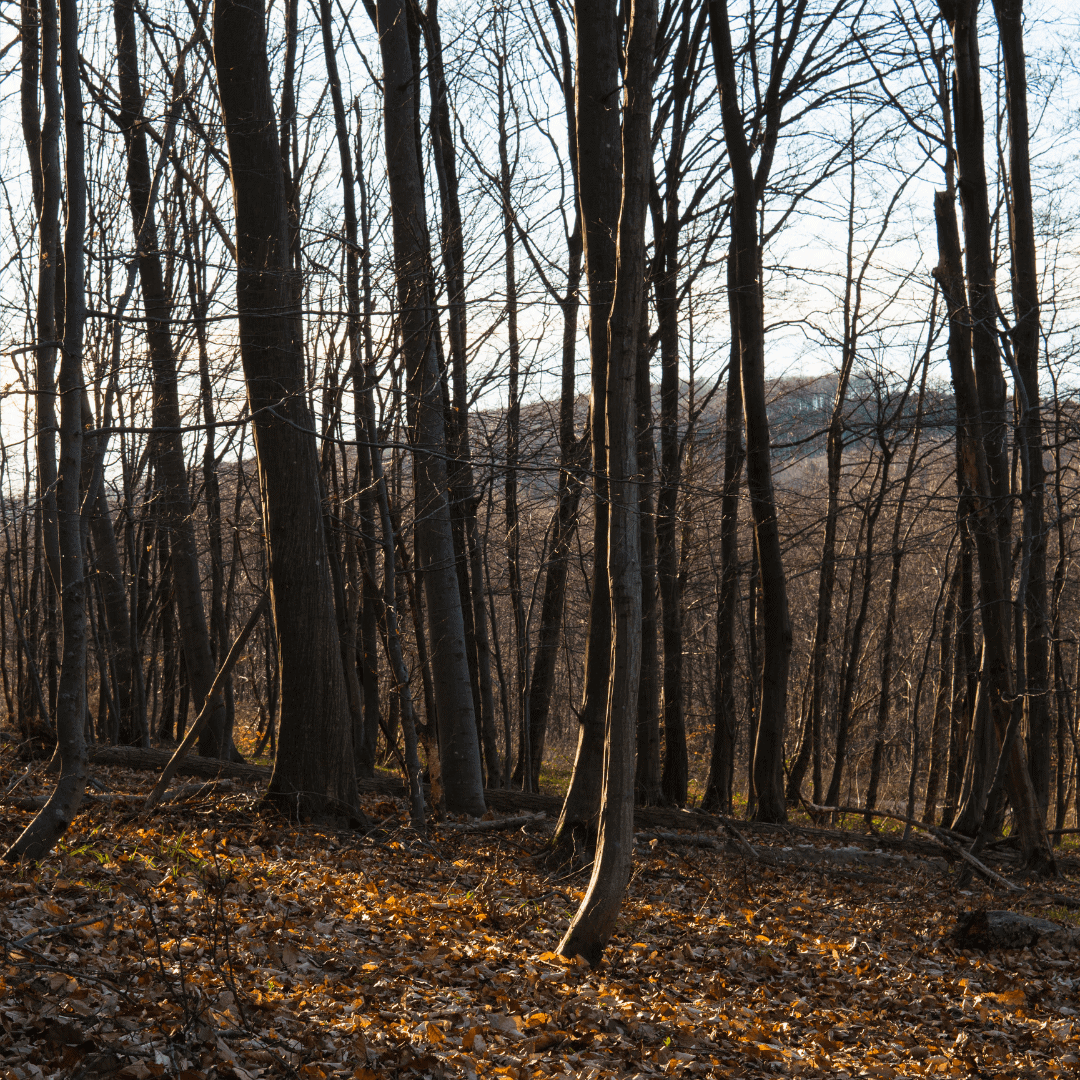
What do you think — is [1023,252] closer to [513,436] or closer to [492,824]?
[513,436]

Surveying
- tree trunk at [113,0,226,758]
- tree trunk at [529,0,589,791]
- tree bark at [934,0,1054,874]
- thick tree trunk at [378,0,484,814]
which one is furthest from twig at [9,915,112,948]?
tree bark at [934,0,1054,874]

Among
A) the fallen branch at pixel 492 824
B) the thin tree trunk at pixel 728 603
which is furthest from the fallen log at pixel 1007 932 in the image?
the thin tree trunk at pixel 728 603

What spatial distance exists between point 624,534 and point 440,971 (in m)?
2.51

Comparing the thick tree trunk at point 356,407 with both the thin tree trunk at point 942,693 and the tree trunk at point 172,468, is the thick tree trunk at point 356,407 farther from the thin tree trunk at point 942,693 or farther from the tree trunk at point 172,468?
the thin tree trunk at point 942,693

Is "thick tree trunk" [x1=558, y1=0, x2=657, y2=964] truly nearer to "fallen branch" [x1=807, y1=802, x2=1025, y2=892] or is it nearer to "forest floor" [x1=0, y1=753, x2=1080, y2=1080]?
"forest floor" [x1=0, y1=753, x2=1080, y2=1080]

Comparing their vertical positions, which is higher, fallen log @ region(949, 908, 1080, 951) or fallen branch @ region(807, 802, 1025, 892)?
fallen log @ region(949, 908, 1080, 951)

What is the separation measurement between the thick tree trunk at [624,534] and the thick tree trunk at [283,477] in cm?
309

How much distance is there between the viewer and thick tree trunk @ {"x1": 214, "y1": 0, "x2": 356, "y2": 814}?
7129mm

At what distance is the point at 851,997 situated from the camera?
519 centimetres

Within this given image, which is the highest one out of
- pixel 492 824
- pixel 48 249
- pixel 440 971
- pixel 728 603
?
pixel 48 249

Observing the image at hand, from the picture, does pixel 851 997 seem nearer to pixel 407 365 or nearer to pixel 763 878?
pixel 763 878

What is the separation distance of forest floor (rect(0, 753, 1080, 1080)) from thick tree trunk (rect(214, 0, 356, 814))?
61cm

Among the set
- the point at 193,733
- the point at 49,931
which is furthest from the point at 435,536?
the point at 49,931

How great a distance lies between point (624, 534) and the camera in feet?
16.3
